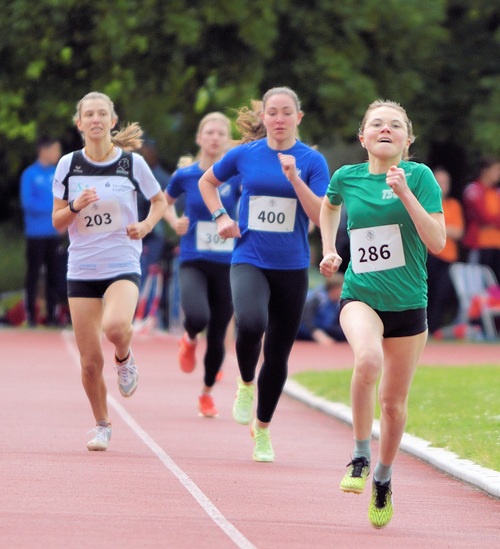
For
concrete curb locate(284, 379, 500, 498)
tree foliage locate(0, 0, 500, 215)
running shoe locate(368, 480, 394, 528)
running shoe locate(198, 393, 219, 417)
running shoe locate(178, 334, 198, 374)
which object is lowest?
running shoe locate(198, 393, 219, 417)

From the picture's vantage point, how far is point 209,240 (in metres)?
12.7

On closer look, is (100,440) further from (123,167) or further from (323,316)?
(323,316)

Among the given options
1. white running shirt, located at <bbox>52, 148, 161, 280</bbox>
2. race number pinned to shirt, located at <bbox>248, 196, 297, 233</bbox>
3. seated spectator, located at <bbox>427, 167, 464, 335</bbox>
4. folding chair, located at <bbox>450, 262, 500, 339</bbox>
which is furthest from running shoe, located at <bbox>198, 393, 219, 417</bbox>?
folding chair, located at <bbox>450, 262, 500, 339</bbox>

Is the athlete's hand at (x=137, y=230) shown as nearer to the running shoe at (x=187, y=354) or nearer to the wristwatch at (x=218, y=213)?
the wristwatch at (x=218, y=213)

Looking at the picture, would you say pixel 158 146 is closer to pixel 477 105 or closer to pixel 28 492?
pixel 477 105

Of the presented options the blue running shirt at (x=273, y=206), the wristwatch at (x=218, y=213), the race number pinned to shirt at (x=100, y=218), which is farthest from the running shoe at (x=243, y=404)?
the race number pinned to shirt at (x=100, y=218)

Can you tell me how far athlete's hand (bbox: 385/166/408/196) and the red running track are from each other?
5.10ft

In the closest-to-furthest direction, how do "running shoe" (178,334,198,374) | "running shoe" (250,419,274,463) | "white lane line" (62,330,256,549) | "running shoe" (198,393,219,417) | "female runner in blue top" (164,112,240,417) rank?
1. "white lane line" (62,330,256,549)
2. "running shoe" (250,419,274,463)
3. "female runner in blue top" (164,112,240,417)
4. "running shoe" (198,393,219,417)
5. "running shoe" (178,334,198,374)

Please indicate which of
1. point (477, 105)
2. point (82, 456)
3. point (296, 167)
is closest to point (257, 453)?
point (82, 456)

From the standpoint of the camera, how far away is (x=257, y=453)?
33.9 ft

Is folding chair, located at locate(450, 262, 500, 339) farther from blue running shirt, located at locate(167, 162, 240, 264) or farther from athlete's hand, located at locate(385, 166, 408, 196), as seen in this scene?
athlete's hand, located at locate(385, 166, 408, 196)

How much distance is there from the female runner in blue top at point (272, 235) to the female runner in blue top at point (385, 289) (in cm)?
183

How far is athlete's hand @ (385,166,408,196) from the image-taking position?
7.49 m

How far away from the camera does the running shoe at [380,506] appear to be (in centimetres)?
772
